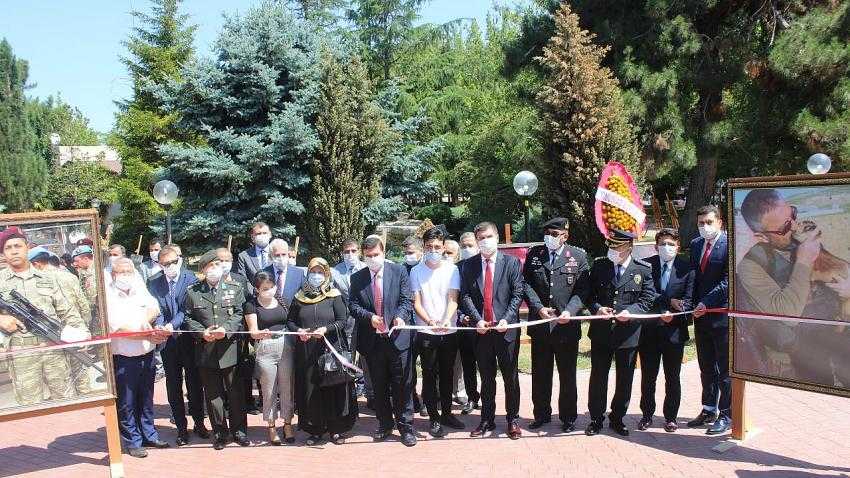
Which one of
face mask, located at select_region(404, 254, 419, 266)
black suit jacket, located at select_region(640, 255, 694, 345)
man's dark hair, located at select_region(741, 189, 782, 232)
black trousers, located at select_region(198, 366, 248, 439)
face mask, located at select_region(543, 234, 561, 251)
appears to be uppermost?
man's dark hair, located at select_region(741, 189, 782, 232)

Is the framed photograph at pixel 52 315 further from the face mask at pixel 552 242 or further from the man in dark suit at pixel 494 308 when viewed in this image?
the face mask at pixel 552 242

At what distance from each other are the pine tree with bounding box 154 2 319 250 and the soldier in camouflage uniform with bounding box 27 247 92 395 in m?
10.7

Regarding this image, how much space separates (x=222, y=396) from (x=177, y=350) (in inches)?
28.5

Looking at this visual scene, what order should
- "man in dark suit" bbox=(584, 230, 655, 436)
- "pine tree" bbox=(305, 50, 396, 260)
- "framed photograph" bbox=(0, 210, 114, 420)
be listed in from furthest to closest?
1. "pine tree" bbox=(305, 50, 396, 260)
2. "man in dark suit" bbox=(584, 230, 655, 436)
3. "framed photograph" bbox=(0, 210, 114, 420)

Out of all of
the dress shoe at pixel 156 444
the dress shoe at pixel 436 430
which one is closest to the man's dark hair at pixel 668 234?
the dress shoe at pixel 436 430

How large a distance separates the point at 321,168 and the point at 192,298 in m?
10.9

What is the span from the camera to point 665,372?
6.58 m

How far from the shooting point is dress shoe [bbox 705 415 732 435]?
6434mm

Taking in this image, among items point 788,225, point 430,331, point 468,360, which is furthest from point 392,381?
point 788,225

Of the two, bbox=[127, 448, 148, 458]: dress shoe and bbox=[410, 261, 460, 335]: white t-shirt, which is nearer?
bbox=[127, 448, 148, 458]: dress shoe

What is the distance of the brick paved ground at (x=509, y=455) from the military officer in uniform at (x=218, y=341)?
338 millimetres

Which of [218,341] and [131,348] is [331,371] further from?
[131,348]

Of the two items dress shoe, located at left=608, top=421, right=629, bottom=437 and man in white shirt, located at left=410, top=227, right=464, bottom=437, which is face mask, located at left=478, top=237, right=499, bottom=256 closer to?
man in white shirt, located at left=410, top=227, right=464, bottom=437

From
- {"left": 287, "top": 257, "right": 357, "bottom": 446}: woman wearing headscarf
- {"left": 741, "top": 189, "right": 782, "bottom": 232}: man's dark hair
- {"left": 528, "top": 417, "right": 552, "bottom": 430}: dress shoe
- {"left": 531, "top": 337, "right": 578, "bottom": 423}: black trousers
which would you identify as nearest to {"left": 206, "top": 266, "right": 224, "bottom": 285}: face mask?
{"left": 287, "top": 257, "right": 357, "bottom": 446}: woman wearing headscarf
